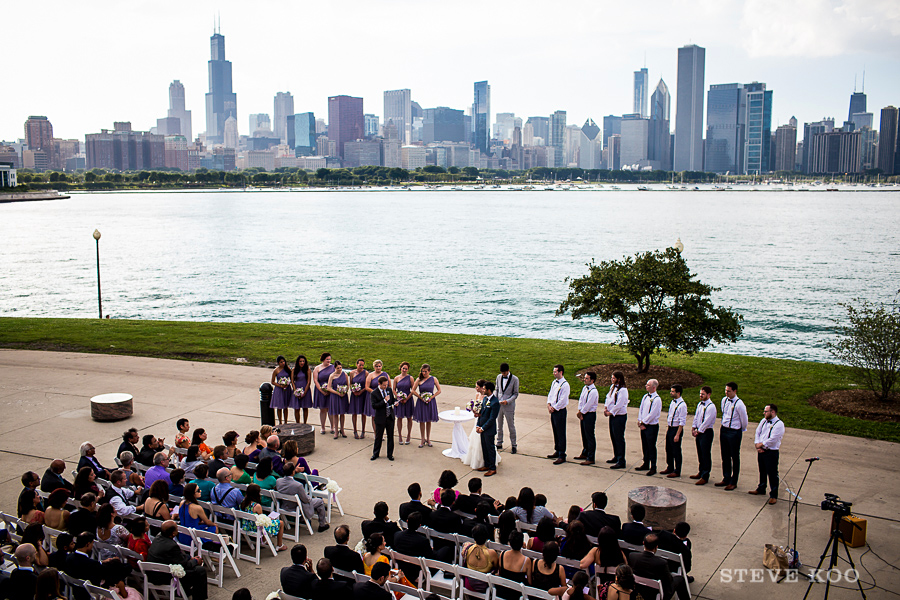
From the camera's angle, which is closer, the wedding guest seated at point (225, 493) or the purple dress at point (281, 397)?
the wedding guest seated at point (225, 493)

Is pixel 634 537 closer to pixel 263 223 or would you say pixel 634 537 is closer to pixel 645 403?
pixel 645 403

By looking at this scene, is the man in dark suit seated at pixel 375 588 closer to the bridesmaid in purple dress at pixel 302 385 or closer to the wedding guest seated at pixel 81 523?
the wedding guest seated at pixel 81 523

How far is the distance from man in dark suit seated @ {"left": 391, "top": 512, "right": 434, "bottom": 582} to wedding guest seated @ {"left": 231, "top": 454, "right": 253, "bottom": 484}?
3153 mm

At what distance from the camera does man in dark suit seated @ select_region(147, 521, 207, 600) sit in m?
8.95

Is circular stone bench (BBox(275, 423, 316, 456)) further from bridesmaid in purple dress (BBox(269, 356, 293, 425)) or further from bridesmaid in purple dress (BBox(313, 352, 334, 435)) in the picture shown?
bridesmaid in purple dress (BBox(269, 356, 293, 425))

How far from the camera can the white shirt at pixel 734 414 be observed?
41.8 ft

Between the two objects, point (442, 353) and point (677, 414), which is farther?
Answer: point (442, 353)

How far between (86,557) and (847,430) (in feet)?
50.7

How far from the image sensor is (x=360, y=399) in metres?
15.9

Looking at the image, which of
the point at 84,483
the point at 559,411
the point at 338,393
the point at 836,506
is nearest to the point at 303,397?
the point at 338,393

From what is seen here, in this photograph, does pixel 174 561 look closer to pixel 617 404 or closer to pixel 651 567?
pixel 651 567

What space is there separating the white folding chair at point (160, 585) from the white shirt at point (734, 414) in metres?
9.23

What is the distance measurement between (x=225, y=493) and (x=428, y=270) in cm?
7116

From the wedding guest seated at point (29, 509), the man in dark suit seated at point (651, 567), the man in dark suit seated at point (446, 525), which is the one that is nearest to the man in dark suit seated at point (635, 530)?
the man in dark suit seated at point (651, 567)
